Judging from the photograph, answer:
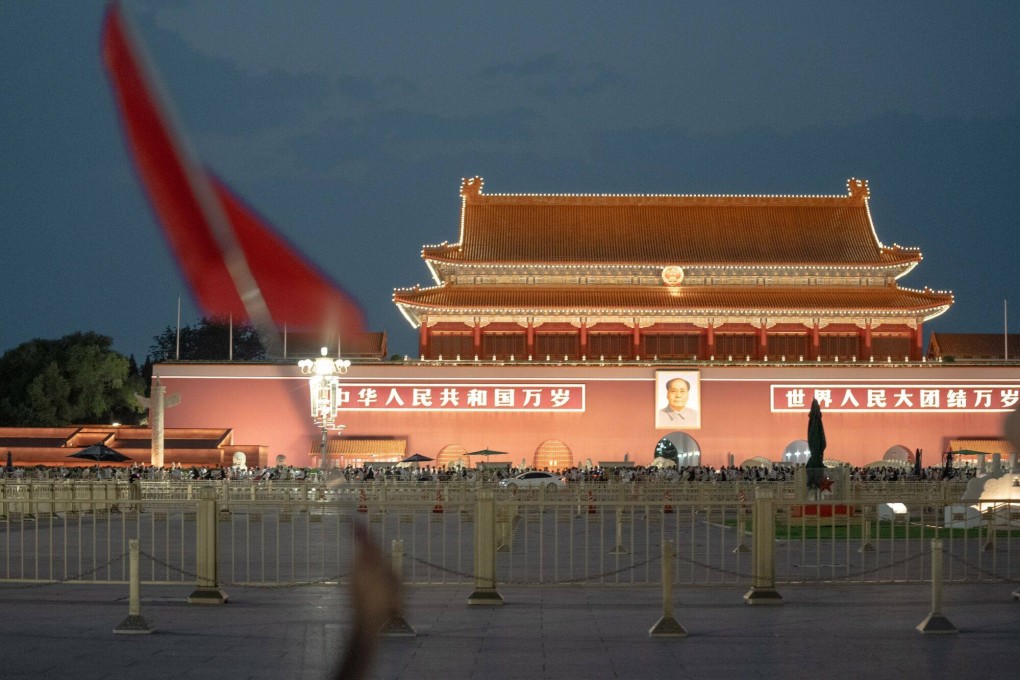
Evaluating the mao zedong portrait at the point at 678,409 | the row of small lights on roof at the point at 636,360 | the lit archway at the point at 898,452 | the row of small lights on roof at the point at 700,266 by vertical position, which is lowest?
the lit archway at the point at 898,452

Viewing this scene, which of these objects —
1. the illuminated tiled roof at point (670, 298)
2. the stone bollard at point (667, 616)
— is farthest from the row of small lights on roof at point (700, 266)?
the stone bollard at point (667, 616)

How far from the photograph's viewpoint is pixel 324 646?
1020 cm

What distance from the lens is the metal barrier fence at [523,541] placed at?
1394cm

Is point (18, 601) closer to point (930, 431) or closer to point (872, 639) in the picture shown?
point (872, 639)

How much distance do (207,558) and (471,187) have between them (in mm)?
42007

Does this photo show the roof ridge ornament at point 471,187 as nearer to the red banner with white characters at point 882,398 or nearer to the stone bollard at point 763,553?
the red banner with white characters at point 882,398

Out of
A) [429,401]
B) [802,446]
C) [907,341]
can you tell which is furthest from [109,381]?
[907,341]

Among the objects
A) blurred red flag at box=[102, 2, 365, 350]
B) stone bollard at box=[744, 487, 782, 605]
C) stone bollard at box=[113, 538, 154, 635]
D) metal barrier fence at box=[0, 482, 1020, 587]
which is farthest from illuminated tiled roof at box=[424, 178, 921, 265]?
blurred red flag at box=[102, 2, 365, 350]

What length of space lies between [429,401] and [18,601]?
33.4 meters

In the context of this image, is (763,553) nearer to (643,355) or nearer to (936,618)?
(936,618)

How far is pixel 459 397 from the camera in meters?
46.2

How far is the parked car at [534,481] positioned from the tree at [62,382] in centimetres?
2348

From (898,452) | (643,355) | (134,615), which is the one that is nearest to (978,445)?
(898,452)

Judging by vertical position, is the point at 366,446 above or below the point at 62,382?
below
